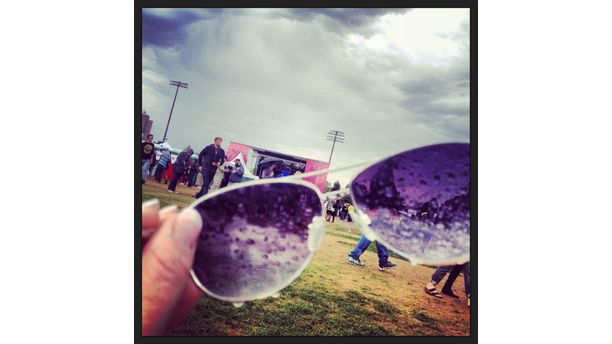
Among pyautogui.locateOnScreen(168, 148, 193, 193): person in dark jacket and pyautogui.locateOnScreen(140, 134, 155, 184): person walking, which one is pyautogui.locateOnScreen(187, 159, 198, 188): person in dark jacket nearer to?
pyautogui.locateOnScreen(168, 148, 193, 193): person in dark jacket

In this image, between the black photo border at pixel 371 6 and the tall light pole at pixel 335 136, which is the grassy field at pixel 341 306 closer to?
the black photo border at pixel 371 6

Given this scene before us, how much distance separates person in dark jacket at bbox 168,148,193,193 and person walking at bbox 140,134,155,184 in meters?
0.12

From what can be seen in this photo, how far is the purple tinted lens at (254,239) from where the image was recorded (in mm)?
1450

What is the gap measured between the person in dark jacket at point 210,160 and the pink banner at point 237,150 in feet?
0.12

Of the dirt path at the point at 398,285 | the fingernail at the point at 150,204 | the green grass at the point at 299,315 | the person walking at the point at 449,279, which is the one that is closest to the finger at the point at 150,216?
the fingernail at the point at 150,204

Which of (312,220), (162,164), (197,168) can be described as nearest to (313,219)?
(312,220)

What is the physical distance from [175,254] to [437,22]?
1631 mm

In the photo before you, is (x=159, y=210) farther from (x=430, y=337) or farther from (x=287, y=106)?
(x=430, y=337)

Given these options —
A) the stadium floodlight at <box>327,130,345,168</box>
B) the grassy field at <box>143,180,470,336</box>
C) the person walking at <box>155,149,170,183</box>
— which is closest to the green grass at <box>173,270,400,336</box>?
the grassy field at <box>143,180,470,336</box>

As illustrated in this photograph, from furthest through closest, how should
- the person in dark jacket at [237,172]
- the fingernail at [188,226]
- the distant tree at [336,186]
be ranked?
the person in dark jacket at [237,172], the distant tree at [336,186], the fingernail at [188,226]

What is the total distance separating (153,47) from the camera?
166 centimetres

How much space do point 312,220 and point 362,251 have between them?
Answer: 1.55 feet

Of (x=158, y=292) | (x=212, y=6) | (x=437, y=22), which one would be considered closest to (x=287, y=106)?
(x=212, y=6)

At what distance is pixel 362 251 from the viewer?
73.6 inches
